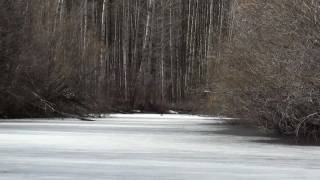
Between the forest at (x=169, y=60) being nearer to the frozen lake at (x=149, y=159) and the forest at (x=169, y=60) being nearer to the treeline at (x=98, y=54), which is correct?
the treeline at (x=98, y=54)

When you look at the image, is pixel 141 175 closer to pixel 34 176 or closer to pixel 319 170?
pixel 34 176

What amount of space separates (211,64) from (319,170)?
15.3 meters

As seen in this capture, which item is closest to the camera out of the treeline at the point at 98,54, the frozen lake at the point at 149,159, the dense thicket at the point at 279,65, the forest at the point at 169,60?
the frozen lake at the point at 149,159

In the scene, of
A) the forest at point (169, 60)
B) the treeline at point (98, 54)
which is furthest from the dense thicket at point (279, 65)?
the treeline at point (98, 54)

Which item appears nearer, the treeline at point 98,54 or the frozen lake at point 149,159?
the frozen lake at point 149,159

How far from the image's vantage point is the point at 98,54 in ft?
Result: 116

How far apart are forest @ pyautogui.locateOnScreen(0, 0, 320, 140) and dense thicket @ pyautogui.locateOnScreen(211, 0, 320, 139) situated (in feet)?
0.08

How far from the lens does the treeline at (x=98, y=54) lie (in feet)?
88.5

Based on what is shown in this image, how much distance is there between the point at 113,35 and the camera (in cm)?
5334

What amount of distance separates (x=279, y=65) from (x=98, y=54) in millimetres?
21868

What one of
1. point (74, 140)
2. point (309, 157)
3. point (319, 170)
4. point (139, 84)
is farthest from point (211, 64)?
point (139, 84)

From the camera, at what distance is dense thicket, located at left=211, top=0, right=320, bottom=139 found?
1379 centimetres

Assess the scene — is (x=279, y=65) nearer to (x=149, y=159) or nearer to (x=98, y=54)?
(x=149, y=159)

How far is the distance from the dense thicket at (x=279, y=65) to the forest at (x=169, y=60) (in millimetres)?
24
